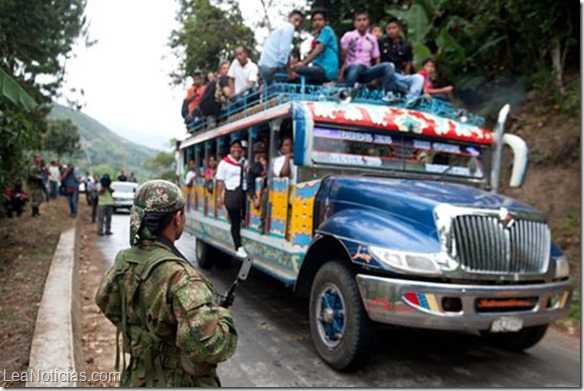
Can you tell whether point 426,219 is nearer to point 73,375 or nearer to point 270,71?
point 73,375

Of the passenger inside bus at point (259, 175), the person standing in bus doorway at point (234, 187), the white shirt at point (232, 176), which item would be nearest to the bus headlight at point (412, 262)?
the passenger inside bus at point (259, 175)

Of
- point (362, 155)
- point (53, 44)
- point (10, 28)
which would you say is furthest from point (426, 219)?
point (53, 44)

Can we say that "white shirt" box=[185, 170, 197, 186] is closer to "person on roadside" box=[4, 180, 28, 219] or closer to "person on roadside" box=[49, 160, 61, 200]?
"person on roadside" box=[4, 180, 28, 219]

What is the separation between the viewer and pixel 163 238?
2.22 meters

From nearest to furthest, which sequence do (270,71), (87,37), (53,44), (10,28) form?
1. (270,71)
2. (10,28)
3. (53,44)
4. (87,37)

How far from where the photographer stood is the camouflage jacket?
1.98 metres

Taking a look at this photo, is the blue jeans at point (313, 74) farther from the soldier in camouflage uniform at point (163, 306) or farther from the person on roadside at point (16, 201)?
the person on roadside at point (16, 201)

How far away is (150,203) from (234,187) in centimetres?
457

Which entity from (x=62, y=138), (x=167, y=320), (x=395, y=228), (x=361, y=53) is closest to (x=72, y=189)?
(x=361, y=53)

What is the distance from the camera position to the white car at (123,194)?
18.8 meters

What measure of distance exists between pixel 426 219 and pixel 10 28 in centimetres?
1245

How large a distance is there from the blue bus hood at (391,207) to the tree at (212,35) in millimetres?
15319

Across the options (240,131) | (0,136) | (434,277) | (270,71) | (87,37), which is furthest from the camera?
(87,37)

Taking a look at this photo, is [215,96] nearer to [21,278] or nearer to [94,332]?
[21,278]
